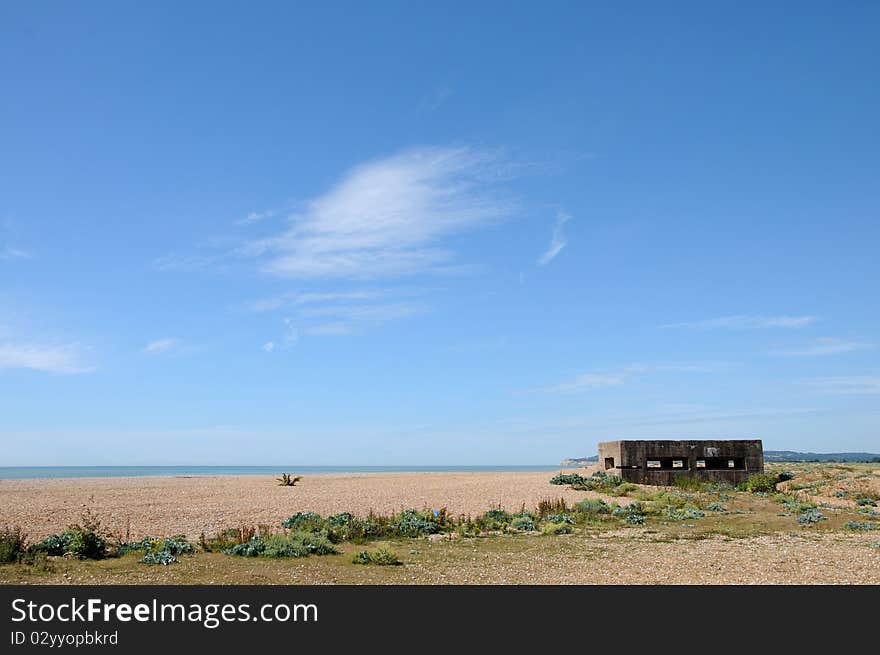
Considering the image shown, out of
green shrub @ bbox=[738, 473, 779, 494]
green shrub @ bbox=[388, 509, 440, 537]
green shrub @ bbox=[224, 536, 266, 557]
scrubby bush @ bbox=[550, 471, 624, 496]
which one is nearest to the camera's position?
green shrub @ bbox=[224, 536, 266, 557]

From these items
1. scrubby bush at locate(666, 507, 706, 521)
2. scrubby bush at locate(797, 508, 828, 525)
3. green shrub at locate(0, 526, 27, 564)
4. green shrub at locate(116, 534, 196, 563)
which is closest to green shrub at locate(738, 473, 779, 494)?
scrubby bush at locate(797, 508, 828, 525)

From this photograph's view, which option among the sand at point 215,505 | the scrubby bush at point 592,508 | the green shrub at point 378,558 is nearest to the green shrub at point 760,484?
the sand at point 215,505

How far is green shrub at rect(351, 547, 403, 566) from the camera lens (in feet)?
45.7

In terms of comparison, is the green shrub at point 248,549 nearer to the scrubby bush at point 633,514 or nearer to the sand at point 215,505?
the sand at point 215,505

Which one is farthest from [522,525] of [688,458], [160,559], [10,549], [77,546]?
[688,458]

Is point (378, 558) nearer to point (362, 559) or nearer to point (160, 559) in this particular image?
point (362, 559)

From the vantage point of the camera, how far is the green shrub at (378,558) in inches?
548

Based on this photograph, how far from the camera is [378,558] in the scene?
46.0ft

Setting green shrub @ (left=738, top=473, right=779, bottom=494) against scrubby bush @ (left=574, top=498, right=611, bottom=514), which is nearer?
scrubby bush @ (left=574, top=498, right=611, bottom=514)

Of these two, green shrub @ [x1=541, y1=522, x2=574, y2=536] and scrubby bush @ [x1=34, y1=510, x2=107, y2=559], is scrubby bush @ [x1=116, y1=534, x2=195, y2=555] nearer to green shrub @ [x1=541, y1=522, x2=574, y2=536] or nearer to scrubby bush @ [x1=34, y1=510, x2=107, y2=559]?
scrubby bush @ [x1=34, y1=510, x2=107, y2=559]
